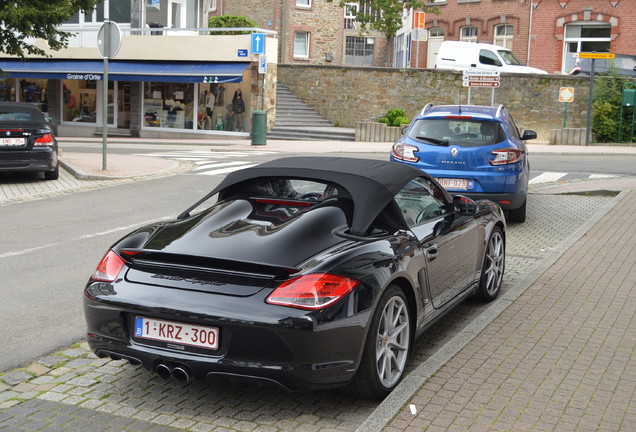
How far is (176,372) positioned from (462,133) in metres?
7.75

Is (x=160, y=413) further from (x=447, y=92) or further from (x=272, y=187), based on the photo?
(x=447, y=92)

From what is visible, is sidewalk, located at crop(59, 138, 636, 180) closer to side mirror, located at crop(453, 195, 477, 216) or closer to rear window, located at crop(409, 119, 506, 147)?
rear window, located at crop(409, 119, 506, 147)

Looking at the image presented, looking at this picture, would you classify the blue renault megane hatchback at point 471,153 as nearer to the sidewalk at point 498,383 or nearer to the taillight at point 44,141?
the sidewalk at point 498,383

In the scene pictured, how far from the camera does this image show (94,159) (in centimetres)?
2080

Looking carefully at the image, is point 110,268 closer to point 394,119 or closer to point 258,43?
point 258,43

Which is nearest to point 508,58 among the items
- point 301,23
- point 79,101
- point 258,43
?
point 258,43

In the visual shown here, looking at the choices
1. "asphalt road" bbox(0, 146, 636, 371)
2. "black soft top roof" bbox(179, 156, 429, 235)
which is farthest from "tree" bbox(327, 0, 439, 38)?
"black soft top roof" bbox(179, 156, 429, 235)

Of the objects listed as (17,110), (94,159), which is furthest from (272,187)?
(94,159)

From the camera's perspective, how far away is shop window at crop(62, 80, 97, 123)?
3750cm

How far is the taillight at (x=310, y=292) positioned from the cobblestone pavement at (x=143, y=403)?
0.68 metres

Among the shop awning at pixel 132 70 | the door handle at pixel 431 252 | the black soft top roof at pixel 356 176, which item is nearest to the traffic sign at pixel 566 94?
the shop awning at pixel 132 70

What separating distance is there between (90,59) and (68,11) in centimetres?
1608

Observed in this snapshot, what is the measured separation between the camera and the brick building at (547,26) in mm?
40875

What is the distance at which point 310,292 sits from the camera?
4480 mm
